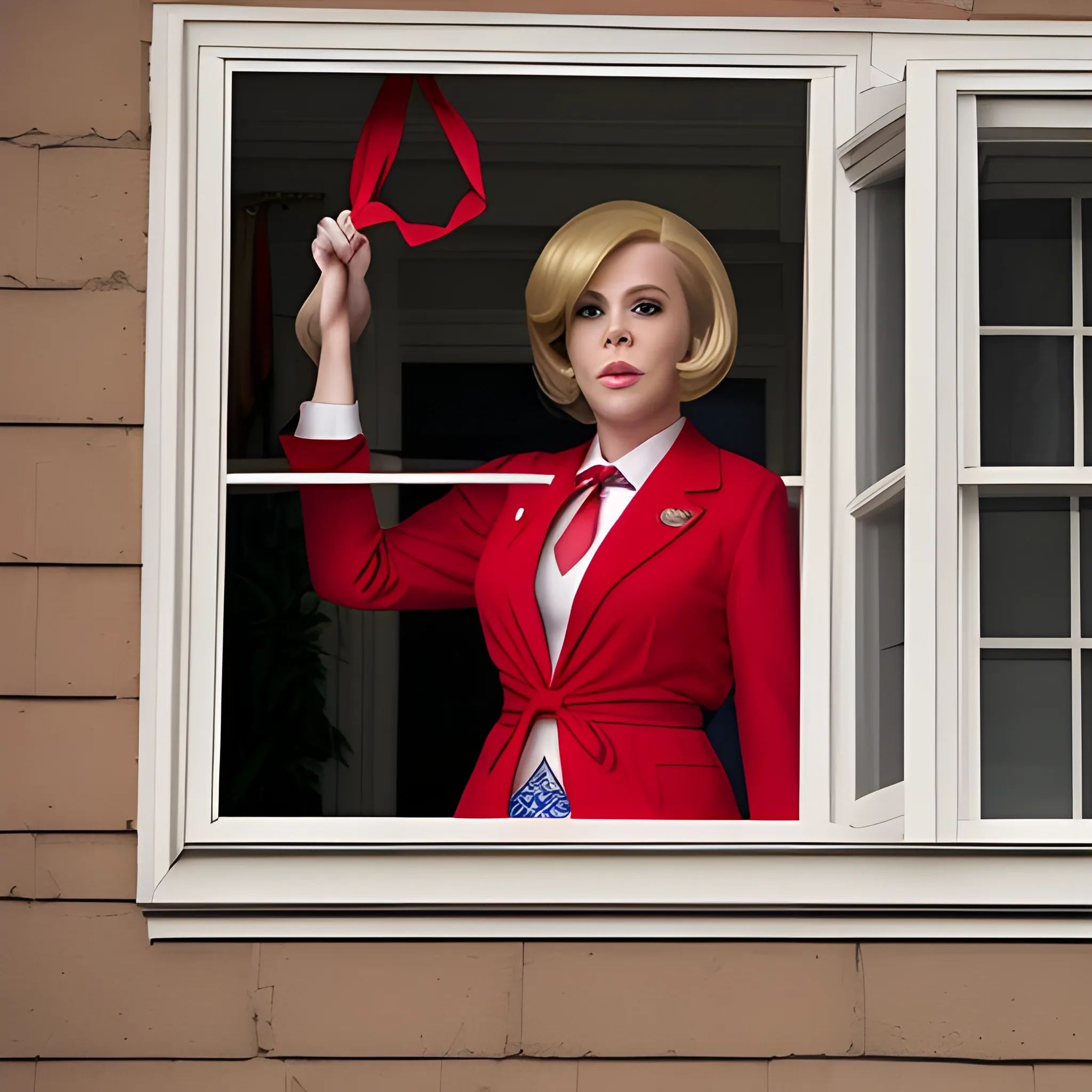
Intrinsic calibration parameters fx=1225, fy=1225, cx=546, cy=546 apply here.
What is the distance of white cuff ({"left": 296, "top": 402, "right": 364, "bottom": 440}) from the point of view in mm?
2066

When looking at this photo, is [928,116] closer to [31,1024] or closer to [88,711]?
[88,711]

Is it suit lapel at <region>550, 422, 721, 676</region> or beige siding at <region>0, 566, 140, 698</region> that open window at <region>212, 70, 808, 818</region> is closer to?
suit lapel at <region>550, 422, 721, 676</region>

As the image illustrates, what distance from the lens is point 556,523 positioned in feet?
6.84

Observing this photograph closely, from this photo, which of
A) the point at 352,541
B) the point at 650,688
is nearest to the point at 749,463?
the point at 650,688

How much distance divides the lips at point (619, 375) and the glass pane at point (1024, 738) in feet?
2.42

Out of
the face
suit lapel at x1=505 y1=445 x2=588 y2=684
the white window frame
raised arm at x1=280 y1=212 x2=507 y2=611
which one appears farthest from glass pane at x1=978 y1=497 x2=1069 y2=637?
raised arm at x1=280 y1=212 x2=507 y2=611

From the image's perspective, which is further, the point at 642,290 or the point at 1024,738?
the point at 642,290

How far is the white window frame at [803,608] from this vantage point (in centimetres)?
193

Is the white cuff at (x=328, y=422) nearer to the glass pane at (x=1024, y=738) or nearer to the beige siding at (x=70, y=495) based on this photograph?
the beige siding at (x=70, y=495)

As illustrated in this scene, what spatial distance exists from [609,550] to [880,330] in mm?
593

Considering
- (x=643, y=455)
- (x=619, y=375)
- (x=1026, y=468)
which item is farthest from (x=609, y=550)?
(x=1026, y=468)

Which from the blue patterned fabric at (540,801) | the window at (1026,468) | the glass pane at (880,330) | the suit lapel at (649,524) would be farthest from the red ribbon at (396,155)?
the blue patterned fabric at (540,801)

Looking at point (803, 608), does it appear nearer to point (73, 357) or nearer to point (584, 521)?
point (584, 521)

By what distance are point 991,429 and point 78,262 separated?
1.56 meters
